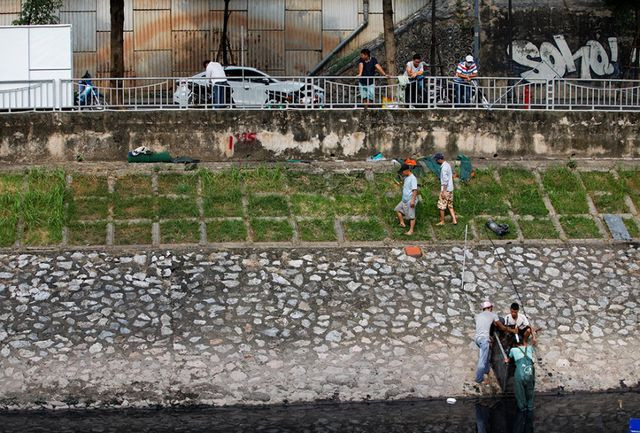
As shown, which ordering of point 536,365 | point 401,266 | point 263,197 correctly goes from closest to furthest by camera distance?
point 536,365
point 401,266
point 263,197

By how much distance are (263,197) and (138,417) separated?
6.42 metres

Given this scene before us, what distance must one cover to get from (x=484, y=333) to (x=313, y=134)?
7115 millimetres

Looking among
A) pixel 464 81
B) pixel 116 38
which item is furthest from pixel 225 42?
pixel 464 81

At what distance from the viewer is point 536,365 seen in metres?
20.4

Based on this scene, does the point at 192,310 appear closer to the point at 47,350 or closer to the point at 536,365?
the point at 47,350

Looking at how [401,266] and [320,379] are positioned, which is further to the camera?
[401,266]

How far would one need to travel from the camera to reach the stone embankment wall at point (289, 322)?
1955cm

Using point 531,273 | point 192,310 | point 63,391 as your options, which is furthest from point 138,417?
point 531,273

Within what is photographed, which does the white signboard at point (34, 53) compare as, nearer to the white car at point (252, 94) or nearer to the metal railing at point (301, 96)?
the metal railing at point (301, 96)

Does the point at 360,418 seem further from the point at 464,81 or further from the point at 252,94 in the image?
the point at 464,81

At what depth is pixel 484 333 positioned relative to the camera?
19922mm

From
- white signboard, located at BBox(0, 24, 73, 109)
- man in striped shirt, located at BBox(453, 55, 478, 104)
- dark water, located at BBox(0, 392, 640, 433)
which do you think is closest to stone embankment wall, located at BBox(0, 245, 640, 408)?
dark water, located at BBox(0, 392, 640, 433)

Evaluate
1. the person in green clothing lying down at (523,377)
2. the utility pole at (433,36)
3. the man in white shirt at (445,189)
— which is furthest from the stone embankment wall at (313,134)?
the utility pole at (433,36)

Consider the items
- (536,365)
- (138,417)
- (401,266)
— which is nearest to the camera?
(138,417)
